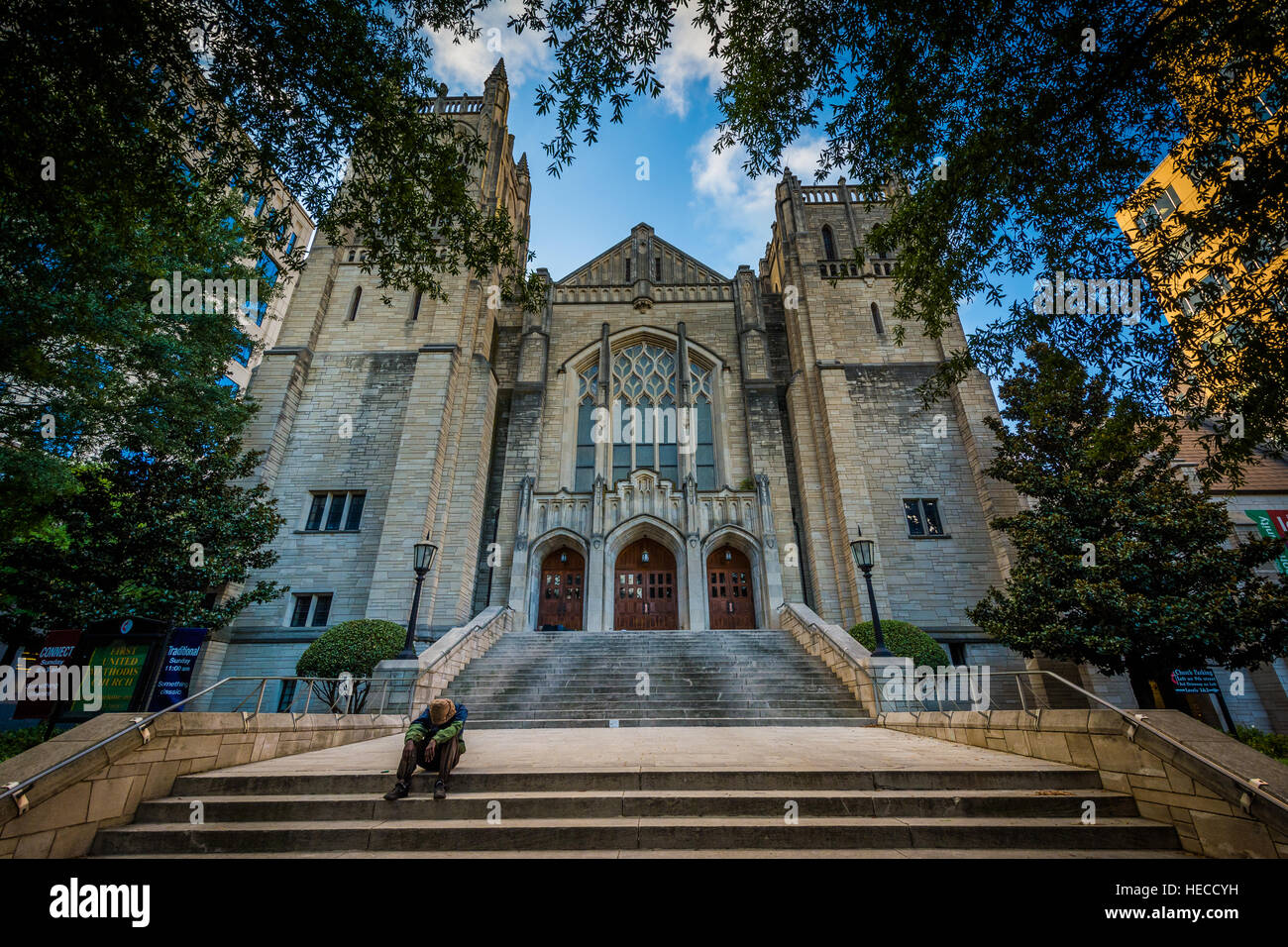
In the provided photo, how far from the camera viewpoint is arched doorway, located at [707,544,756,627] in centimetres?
1672

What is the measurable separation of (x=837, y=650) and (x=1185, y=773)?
7.38 metres

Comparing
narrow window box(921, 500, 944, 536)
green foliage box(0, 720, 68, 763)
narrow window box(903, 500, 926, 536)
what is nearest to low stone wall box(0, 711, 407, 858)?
green foliage box(0, 720, 68, 763)

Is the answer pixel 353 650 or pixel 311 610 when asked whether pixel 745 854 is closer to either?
pixel 353 650

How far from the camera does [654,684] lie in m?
11.0

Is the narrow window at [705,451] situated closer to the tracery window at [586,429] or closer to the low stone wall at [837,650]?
the tracery window at [586,429]

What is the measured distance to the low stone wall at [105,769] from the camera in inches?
144

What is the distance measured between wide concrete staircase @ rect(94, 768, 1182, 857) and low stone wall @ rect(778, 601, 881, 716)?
496 centimetres

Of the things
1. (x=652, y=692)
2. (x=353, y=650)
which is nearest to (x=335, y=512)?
(x=353, y=650)

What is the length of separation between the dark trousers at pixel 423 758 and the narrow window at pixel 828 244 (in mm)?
22501

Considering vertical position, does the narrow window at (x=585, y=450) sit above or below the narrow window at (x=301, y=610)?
above

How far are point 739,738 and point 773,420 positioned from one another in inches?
528

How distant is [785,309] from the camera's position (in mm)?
21297

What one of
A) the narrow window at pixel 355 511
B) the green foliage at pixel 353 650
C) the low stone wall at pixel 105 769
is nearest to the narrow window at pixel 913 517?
the green foliage at pixel 353 650

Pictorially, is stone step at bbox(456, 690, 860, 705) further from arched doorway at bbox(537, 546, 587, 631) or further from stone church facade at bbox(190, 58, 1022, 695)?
arched doorway at bbox(537, 546, 587, 631)
